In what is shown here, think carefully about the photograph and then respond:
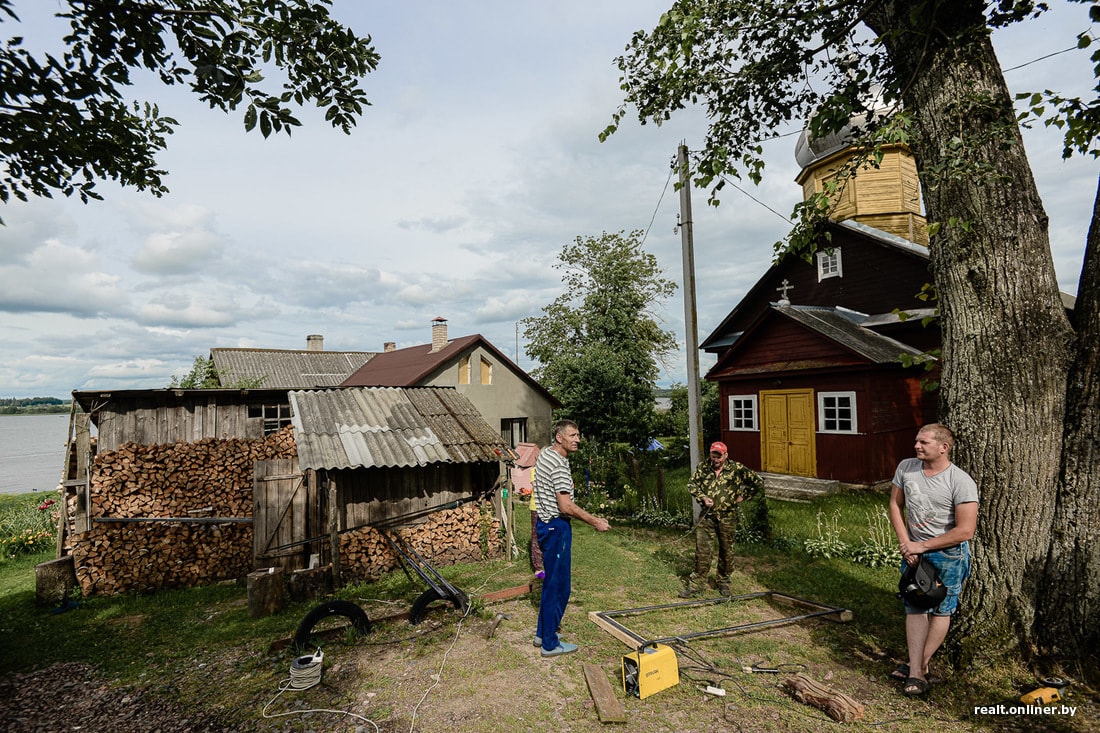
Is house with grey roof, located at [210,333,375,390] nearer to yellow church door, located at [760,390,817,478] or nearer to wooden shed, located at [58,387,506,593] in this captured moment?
wooden shed, located at [58,387,506,593]

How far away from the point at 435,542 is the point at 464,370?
41.7 ft

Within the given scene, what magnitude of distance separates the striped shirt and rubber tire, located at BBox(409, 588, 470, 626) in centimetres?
192

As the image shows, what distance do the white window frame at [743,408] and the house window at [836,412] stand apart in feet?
6.50

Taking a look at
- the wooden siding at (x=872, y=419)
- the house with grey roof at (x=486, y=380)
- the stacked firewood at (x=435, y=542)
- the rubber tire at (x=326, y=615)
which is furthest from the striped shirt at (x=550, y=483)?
the house with grey roof at (x=486, y=380)

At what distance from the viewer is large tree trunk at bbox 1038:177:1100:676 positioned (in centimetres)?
414

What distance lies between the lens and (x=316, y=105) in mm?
4777

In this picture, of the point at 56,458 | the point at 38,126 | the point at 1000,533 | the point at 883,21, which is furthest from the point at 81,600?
the point at 56,458

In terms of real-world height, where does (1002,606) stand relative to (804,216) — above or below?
below

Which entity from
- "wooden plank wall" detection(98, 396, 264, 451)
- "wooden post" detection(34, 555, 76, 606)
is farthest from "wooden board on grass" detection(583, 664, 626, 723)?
"wooden post" detection(34, 555, 76, 606)

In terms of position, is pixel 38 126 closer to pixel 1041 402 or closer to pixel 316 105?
pixel 316 105

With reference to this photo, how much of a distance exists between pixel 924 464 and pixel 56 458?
61.0 meters

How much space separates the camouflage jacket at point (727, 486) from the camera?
6.79m

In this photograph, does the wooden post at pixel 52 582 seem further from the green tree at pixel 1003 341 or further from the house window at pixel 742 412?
Result: the house window at pixel 742 412

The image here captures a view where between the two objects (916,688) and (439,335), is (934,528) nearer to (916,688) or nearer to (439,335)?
(916,688)
